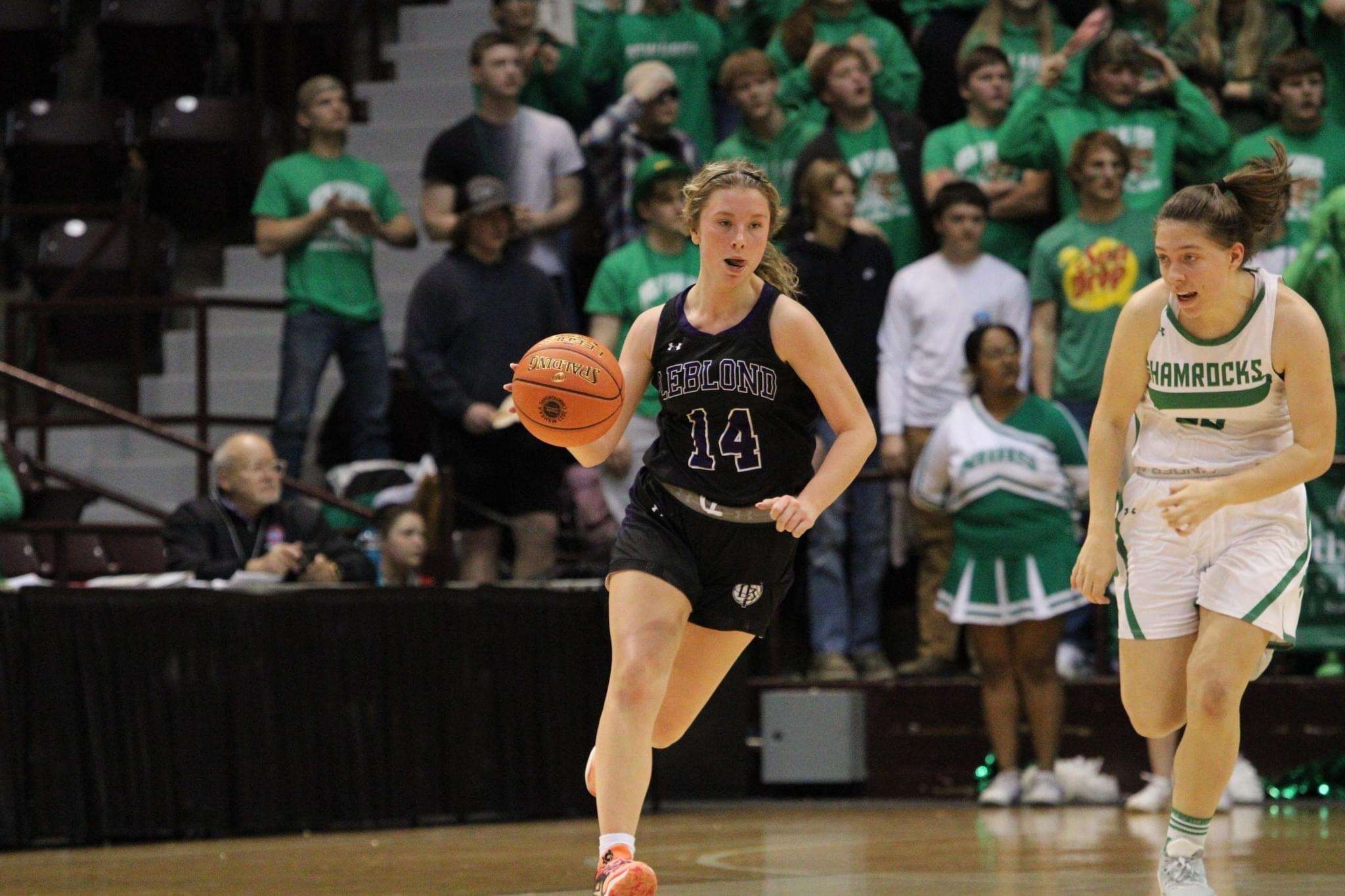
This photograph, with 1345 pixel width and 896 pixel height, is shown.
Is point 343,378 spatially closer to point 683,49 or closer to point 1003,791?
point 683,49

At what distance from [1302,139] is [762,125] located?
2855 mm

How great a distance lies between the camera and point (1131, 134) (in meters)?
10.4

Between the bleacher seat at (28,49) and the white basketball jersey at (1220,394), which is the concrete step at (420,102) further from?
the white basketball jersey at (1220,394)

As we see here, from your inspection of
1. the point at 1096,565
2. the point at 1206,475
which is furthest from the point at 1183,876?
the point at 1206,475

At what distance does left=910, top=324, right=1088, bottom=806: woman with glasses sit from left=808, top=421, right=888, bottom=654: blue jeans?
0.56 m

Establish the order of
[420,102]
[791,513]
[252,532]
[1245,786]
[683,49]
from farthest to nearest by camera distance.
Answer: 1. [420,102]
2. [683,49]
3. [1245,786]
4. [252,532]
5. [791,513]

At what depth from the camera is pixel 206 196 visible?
13.1 m

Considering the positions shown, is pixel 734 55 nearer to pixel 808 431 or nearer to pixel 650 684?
pixel 808 431

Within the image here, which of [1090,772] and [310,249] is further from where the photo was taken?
[310,249]

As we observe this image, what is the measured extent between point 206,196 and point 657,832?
6429 millimetres

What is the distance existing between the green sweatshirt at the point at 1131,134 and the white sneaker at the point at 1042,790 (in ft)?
9.66

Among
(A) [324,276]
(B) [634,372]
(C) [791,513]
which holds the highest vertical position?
(A) [324,276]

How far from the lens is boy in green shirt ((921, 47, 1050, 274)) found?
10.5m

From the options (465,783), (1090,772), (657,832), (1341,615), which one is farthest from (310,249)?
(1341,615)
